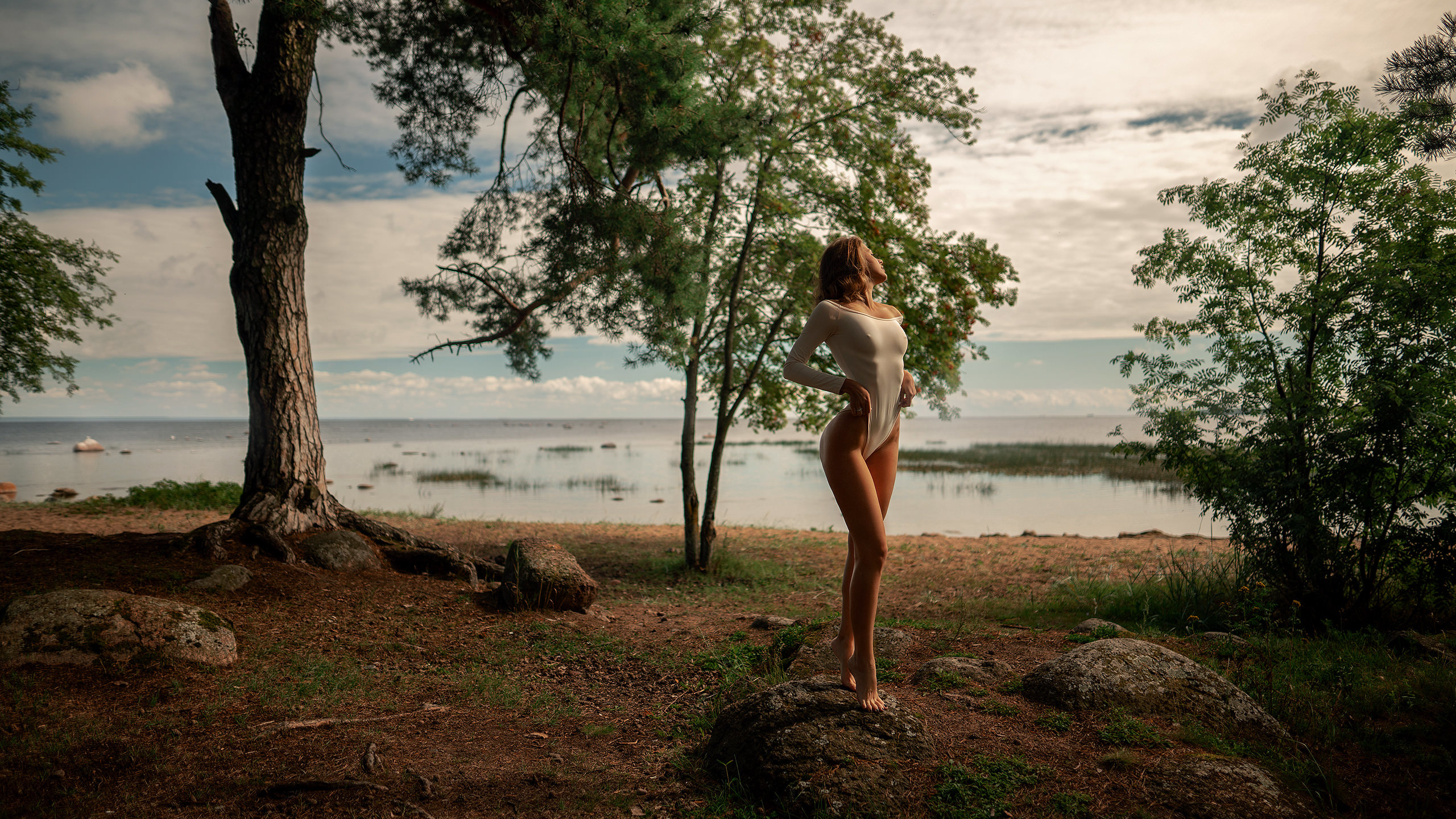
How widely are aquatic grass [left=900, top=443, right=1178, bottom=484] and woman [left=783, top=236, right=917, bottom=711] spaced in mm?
25776

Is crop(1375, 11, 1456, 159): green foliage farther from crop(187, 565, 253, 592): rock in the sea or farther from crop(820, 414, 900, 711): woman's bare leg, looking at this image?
crop(187, 565, 253, 592): rock in the sea

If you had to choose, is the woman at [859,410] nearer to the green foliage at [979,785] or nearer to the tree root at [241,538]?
the green foliage at [979,785]

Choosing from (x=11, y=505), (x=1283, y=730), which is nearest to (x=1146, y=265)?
(x=1283, y=730)

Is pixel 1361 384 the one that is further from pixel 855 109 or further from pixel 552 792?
pixel 552 792

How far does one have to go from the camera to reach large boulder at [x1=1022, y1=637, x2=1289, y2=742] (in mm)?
4039

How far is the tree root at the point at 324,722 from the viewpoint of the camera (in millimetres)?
4086

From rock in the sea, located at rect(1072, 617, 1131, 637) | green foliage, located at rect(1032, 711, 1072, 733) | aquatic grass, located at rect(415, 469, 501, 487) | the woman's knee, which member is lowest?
aquatic grass, located at rect(415, 469, 501, 487)

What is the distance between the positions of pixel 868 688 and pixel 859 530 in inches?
35.1

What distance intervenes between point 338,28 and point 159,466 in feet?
101

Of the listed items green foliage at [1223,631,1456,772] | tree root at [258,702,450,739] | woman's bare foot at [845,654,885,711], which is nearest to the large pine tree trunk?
tree root at [258,702,450,739]

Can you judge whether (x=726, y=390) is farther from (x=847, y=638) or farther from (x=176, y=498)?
(x=176, y=498)

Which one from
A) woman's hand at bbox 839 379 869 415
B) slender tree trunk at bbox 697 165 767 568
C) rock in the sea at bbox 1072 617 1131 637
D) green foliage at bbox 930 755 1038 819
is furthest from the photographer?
slender tree trunk at bbox 697 165 767 568

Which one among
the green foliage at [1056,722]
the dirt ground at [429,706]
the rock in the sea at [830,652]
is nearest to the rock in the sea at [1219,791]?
the dirt ground at [429,706]

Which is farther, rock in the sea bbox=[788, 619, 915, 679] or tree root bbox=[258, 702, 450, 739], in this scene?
rock in the sea bbox=[788, 619, 915, 679]
